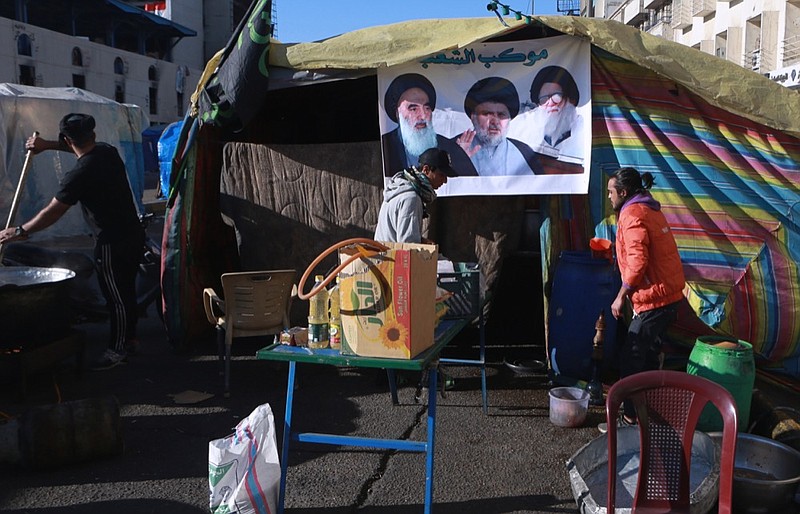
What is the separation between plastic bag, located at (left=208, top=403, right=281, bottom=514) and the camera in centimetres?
343

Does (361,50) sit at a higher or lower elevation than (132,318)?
higher

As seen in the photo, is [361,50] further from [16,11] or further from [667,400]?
[16,11]

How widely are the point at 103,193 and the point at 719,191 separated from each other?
16.6 ft

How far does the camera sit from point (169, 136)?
17.6m

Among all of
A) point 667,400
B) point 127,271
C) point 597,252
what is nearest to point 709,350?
point 597,252

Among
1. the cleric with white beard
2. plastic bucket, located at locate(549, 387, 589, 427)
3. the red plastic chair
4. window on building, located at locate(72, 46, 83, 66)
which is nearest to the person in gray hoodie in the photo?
the cleric with white beard

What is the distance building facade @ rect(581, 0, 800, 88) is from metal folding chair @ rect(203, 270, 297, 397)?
19147 millimetres

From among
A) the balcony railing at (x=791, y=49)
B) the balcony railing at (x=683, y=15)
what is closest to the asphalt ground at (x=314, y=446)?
the balcony railing at (x=791, y=49)

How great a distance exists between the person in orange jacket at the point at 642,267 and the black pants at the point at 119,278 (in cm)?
408

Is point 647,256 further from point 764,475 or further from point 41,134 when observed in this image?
point 41,134

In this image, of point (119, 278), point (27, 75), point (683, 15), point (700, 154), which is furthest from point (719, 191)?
point (683, 15)

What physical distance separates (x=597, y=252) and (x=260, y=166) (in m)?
3.27

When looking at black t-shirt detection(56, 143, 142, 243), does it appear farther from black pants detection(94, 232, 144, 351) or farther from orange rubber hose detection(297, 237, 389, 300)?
orange rubber hose detection(297, 237, 389, 300)

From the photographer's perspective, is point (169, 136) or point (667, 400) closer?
point (667, 400)
